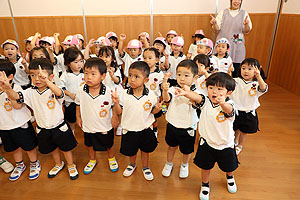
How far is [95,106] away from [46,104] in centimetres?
39

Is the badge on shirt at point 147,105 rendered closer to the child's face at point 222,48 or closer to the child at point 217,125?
the child at point 217,125

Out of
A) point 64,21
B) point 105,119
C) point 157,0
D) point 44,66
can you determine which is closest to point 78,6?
point 64,21

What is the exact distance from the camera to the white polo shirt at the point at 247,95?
1.96m

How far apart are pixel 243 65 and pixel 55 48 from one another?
267cm

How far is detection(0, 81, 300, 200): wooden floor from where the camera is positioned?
70.2 inches

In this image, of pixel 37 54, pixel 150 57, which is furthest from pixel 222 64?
pixel 37 54

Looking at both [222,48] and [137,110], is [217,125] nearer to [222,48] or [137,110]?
[137,110]

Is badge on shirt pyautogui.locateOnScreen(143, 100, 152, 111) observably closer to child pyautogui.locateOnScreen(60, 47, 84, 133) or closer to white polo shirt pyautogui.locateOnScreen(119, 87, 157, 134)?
white polo shirt pyautogui.locateOnScreen(119, 87, 157, 134)

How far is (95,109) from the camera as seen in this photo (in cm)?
177

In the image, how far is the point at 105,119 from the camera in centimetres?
182

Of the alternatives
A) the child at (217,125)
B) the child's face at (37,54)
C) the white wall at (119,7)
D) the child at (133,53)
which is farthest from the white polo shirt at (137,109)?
the white wall at (119,7)

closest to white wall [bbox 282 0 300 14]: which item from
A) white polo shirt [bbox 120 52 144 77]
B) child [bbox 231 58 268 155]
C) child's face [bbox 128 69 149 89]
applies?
child [bbox 231 58 268 155]

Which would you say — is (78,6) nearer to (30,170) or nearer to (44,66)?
(44,66)

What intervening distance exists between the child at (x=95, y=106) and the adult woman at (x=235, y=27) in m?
2.52
